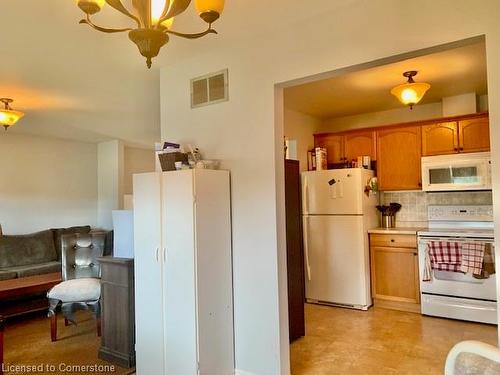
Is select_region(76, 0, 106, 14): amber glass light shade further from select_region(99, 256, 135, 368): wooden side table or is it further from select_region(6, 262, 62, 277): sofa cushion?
select_region(6, 262, 62, 277): sofa cushion

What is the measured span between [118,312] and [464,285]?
132 inches

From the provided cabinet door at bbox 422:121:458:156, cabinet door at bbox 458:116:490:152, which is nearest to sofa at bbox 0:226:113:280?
cabinet door at bbox 422:121:458:156

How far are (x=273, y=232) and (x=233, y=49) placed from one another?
4.59 ft

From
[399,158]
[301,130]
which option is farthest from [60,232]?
[399,158]

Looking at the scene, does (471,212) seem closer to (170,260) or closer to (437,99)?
(437,99)

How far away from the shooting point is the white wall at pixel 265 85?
83.7 inches

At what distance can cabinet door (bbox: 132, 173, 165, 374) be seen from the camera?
8.73ft

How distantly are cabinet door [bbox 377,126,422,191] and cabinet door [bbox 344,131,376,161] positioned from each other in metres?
0.09

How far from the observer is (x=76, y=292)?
3.55 m

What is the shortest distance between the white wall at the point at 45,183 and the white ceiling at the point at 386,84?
4.03 m

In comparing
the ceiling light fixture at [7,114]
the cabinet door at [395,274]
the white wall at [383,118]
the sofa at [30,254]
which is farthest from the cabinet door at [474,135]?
the ceiling light fixture at [7,114]

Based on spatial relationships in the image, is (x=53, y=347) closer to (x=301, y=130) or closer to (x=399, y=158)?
(x=301, y=130)

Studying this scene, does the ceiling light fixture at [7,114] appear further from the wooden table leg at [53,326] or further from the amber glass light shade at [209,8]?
the amber glass light shade at [209,8]

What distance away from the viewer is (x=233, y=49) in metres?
2.78
